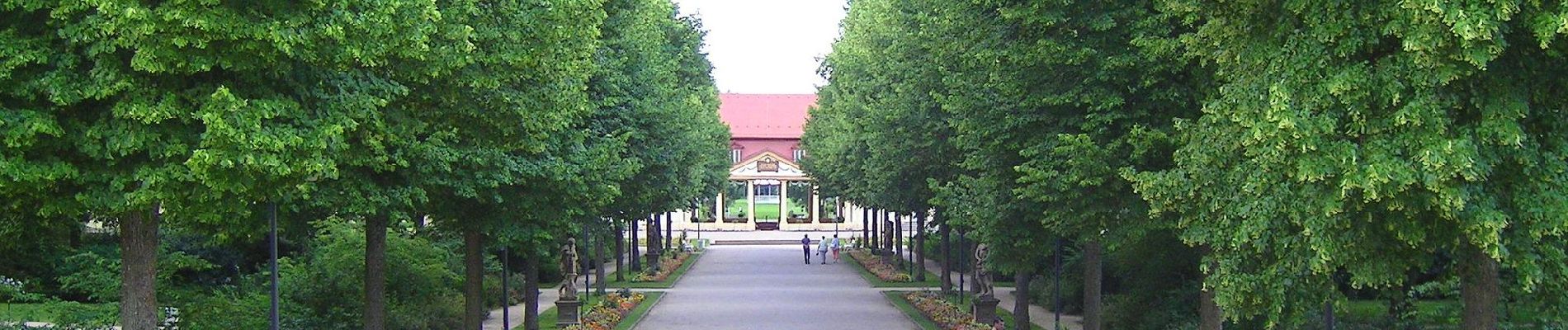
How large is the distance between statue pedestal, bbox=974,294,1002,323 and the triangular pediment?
→ 211ft

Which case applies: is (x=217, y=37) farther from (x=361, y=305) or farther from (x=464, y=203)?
(x=361, y=305)

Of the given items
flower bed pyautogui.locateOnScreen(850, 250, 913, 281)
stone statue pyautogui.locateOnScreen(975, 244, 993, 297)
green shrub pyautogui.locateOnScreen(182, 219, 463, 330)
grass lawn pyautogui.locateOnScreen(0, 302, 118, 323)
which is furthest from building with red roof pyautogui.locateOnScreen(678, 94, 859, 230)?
grass lawn pyautogui.locateOnScreen(0, 302, 118, 323)

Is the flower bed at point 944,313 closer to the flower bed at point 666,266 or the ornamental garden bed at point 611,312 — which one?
the ornamental garden bed at point 611,312

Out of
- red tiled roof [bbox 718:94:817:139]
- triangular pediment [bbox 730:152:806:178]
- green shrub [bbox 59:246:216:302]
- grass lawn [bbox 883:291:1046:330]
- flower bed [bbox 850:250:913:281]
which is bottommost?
grass lawn [bbox 883:291:1046:330]

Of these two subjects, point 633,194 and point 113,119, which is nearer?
point 113,119

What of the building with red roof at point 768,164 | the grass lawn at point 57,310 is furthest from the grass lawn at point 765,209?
the grass lawn at point 57,310

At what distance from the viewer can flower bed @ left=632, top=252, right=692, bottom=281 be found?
47.4 m

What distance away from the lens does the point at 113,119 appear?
12.0m

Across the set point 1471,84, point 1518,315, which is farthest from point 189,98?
point 1518,315

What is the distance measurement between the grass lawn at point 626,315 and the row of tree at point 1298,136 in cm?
1351

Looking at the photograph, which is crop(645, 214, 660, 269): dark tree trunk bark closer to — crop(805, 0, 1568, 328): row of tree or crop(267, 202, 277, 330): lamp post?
crop(805, 0, 1568, 328): row of tree

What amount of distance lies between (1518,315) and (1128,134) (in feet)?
22.9

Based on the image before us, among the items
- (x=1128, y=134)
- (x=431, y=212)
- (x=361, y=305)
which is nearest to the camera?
(x=1128, y=134)

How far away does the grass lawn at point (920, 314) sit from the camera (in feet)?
99.6
